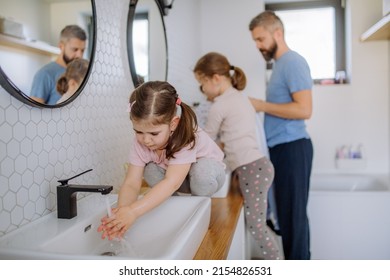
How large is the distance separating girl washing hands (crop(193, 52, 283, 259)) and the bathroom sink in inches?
10.9

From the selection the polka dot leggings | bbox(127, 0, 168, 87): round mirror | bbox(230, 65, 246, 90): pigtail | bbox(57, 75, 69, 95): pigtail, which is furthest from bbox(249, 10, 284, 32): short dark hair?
bbox(57, 75, 69, 95): pigtail

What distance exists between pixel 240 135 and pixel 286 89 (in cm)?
17

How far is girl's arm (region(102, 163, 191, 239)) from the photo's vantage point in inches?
24.2

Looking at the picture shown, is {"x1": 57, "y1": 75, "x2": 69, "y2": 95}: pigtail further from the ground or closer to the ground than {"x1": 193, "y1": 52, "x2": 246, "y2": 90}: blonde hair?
closer to the ground

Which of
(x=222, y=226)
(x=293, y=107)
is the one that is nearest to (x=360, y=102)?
(x=293, y=107)

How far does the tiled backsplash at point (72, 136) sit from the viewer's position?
0.54 m

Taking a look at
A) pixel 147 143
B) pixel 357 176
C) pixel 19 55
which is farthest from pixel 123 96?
pixel 357 176

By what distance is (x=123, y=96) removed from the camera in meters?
0.77

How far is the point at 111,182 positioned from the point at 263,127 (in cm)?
44

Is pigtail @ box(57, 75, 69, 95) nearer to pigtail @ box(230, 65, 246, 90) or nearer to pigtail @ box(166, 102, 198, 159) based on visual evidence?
pigtail @ box(166, 102, 198, 159)

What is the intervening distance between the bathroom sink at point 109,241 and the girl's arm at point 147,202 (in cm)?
4

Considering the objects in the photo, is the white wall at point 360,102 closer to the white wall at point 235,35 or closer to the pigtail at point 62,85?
the white wall at point 235,35

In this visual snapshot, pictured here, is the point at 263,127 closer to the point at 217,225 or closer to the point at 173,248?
the point at 217,225

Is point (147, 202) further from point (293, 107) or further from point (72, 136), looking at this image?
point (293, 107)
